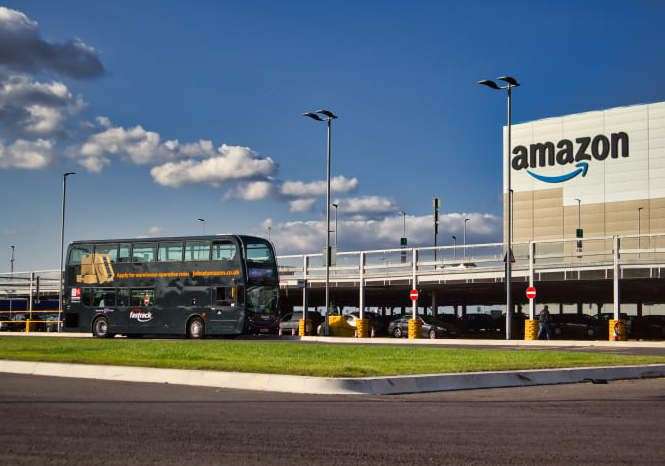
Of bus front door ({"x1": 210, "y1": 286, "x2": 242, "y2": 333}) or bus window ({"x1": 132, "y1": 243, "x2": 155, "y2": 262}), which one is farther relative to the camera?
bus window ({"x1": 132, "y1": 243, "x2": 155, "y2": 262})

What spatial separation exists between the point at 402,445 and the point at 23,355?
15.1 metres

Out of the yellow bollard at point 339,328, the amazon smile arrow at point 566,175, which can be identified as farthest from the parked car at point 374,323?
the amazon smile arrow at point 566,175

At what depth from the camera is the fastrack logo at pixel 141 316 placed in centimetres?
3894

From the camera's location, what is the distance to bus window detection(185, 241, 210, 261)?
36.8 metres

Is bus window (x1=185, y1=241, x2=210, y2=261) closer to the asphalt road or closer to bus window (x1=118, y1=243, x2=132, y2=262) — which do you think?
bus window (x1=118, y1=243, x2=132, y2=262)

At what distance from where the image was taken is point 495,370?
627 inches

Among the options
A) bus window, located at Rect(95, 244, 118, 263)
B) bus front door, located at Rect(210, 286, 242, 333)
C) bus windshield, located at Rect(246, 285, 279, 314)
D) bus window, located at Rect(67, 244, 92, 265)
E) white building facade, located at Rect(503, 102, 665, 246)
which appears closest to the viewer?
bus front door, located at Rect(210, 286, 242, 333)

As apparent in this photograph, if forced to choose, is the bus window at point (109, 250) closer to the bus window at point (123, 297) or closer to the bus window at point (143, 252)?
the bus window at point (143, 252)

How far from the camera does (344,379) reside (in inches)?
539

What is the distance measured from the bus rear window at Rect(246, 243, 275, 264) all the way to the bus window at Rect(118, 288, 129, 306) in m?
6.88

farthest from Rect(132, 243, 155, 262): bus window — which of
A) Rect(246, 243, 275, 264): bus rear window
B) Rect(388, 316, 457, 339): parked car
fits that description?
Rect(388, 316, 457, 339): parked car

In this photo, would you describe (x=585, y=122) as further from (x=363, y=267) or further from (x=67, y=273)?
(x=67, y=273)

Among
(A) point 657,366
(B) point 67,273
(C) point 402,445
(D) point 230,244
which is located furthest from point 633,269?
(C) point 402,445

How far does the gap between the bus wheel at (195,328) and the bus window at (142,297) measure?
218 centimetres
